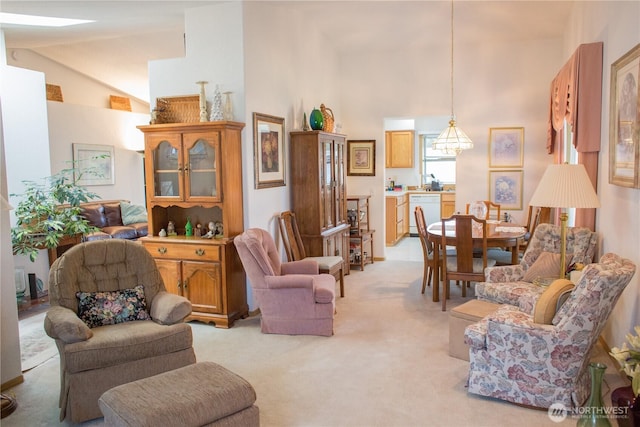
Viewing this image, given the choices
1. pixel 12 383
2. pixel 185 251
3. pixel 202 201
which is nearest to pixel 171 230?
pixel 185 251

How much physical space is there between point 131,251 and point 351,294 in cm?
279

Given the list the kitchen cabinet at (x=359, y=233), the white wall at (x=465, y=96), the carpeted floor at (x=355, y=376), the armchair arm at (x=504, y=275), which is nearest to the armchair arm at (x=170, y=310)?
the carpeted floor at (x=355, y=376)

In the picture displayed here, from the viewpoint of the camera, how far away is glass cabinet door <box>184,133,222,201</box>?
4524 mm

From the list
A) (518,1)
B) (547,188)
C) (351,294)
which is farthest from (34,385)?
(518,1)

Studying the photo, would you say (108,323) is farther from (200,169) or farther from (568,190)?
(568,190)

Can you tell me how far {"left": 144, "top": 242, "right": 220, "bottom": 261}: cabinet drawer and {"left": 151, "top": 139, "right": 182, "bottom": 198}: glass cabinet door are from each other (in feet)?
1.59

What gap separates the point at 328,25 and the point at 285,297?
142 inches

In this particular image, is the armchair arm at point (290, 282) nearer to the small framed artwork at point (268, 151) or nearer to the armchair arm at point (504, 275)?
the small framed artwork at point (268, 151)

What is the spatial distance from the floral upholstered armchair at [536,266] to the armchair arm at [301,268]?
4.97 ft

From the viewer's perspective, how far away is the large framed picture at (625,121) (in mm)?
3074

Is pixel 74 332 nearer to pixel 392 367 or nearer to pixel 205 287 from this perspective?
pixel 205 287

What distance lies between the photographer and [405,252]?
26.9ft

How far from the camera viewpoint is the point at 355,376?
3.42 meters

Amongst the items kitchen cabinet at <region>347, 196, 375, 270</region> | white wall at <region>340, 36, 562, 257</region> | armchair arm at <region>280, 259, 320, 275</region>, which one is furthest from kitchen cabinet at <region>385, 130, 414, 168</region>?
armchair arm at <region>280, 259, 320, 275</region>
